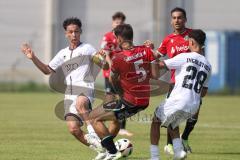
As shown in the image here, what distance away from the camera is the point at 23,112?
2584 centimetres

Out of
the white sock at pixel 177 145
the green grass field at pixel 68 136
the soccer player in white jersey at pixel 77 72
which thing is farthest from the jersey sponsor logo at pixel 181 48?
the white sock at pixel 177 145

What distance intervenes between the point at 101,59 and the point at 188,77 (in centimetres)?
157

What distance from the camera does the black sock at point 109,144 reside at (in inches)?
527

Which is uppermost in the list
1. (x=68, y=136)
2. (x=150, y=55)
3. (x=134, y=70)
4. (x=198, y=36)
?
(x=198, y=36)

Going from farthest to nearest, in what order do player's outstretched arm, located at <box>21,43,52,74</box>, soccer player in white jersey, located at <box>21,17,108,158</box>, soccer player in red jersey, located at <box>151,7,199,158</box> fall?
soccer player in red jersey, located at <box>151,7,199,158</box>, soccer player in white jersey, located at <box>21,17,108,158</box>, player's outstretched arm, located at <box>21,43,52,74</box>

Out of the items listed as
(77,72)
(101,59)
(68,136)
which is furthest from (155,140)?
(68,136)

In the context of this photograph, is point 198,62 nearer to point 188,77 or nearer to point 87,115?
point 188,77

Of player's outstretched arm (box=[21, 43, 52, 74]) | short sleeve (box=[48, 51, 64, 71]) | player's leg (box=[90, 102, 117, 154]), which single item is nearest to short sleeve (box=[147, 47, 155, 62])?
player's leg (box=[90, 102, 117, 154])

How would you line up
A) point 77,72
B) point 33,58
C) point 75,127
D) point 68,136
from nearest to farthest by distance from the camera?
point 33,58
point 75,127
point 77,72
point 68,136

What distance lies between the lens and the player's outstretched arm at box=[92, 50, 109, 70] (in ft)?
45.0

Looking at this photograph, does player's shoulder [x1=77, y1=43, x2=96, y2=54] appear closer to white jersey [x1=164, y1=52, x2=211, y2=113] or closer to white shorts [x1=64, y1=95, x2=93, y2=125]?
white shorts [x1=64, y1=95, x2=93, y2=125]

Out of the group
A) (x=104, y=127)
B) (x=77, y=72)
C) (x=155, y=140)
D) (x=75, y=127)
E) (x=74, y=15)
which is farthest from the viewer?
(x=74, y=15)

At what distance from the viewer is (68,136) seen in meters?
18.5

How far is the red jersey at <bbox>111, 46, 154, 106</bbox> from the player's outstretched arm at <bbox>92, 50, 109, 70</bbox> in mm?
247
